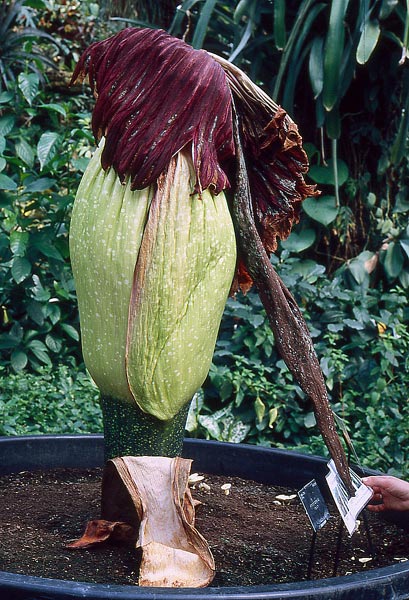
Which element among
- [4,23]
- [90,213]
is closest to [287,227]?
[90,213]

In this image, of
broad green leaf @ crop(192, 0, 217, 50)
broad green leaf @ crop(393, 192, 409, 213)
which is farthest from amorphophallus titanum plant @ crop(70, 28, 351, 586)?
broad green leaf @ crop(393, 192, 409, 213)

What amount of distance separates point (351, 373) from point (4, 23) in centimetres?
347

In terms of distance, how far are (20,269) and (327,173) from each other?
1631 millimetres

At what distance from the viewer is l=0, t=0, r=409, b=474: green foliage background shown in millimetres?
3506

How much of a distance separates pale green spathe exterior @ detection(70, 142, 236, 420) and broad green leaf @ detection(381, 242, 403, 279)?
8.45ft

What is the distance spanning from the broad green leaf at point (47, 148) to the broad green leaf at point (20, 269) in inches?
19.2

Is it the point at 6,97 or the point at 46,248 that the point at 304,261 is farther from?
the point at 6,97

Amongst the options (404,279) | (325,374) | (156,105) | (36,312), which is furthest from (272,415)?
(156,105)

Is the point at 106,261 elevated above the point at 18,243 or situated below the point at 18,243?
above

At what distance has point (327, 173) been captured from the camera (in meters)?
4.08

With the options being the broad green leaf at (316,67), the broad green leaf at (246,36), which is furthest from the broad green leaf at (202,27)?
the broad green leaf at (316,67)

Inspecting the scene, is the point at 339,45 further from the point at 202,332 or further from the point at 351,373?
the point at 202,332

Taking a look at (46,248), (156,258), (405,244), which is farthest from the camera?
(405,244)

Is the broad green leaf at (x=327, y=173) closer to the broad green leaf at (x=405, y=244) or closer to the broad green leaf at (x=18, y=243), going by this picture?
the broad green leaf at (x=405, y=244)
